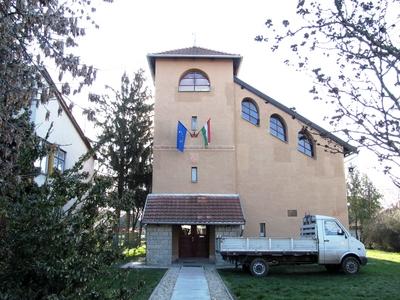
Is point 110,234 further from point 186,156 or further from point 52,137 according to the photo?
point 186,156

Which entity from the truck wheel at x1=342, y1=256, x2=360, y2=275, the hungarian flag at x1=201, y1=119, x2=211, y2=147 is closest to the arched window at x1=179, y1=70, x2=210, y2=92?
the hungarian flag at x1=201, y1=119, x2=211, y2=147

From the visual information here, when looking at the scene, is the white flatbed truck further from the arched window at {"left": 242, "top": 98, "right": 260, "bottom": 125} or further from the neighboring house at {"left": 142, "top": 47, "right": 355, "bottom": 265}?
the arched window at {"left": 242, "top": 98, "right": 260, "bottom": 125}

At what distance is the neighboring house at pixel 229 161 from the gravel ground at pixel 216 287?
237 inches

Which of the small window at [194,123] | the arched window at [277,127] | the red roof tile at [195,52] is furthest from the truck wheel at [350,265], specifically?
the red roof tile at [195,52]

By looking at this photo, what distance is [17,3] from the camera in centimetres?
580

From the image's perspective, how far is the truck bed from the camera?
65.8 feet

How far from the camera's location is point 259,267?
19.8 m

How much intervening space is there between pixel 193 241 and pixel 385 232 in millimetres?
21010

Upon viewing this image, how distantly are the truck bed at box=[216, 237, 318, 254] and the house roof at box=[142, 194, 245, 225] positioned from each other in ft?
14.4

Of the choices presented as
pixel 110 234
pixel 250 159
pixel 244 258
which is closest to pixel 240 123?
pixel 250 159

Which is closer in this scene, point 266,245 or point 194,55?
point 266,245

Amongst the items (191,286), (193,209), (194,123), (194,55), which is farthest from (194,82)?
(191,286)

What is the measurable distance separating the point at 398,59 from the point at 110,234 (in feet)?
13.6

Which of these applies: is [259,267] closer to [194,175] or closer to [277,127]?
[194,175]
